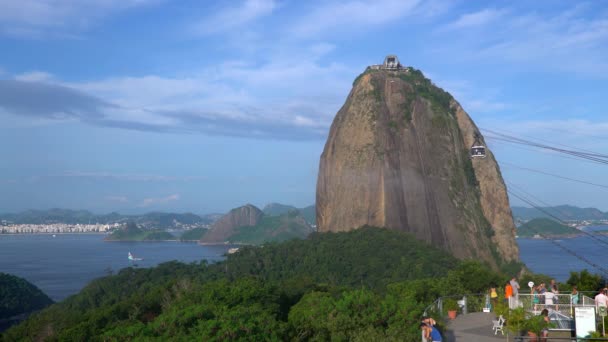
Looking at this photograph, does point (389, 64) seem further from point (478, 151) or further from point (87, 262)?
point (87, 262)

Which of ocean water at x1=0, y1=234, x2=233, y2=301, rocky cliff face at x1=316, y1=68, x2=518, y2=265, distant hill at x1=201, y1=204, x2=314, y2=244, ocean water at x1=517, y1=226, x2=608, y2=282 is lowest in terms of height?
ocean water at x1=0, y1=234, x2=233, y2=301

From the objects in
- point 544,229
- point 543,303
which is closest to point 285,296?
point 543,303

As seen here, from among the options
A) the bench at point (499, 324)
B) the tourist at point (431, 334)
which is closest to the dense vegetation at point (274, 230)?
the bench at point (499, 324)

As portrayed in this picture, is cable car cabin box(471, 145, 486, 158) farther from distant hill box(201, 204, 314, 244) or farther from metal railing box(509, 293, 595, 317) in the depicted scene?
distant hill box(201, 204, 314, 244)

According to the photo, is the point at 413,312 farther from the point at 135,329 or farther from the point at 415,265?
the point at 415,265

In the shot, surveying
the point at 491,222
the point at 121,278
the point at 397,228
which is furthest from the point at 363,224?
the point at 121,278

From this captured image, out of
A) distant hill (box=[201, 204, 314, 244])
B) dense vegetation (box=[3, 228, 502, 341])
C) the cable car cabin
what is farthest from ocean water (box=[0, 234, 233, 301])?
the cable car cabin

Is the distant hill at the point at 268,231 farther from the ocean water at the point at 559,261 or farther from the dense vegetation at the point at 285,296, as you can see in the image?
the dense vegetation at the point at 285,296
